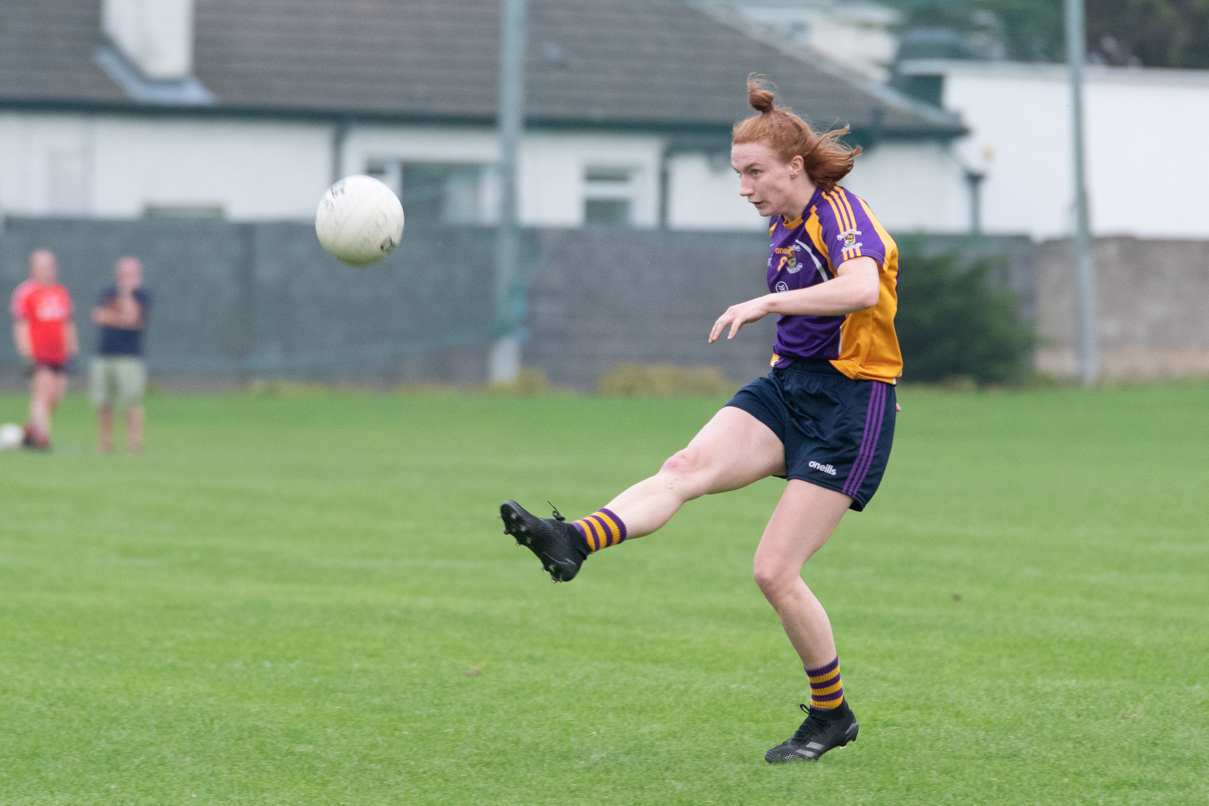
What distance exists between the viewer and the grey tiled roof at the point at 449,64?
29.6m

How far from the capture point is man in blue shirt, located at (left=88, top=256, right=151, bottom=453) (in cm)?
1833

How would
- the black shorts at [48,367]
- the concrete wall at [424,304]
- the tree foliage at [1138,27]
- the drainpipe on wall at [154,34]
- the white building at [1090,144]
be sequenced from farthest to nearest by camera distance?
the tree foliage at [1138,27], the white building at [1090,144], the drainpipe on wall at [154,34], the concrete wall at [424,304], the black shorts at [48,367]

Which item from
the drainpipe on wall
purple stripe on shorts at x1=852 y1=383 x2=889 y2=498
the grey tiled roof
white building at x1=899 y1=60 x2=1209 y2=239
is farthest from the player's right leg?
white building at x1=899 y1=60 x2=1209 y2=239

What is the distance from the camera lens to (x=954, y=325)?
25.7 metres

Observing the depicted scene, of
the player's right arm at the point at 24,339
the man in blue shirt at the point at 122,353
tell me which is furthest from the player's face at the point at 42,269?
the man in blue shirt at the point at 122,353

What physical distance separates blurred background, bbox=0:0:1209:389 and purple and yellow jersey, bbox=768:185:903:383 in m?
19.8

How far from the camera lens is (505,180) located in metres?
24.9

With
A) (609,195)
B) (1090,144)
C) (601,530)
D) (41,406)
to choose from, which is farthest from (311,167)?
(601,530)

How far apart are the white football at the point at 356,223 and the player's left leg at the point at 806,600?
6.67 ft

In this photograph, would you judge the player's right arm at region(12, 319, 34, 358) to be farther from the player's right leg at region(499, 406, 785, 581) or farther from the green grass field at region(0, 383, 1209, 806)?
the player's right leg at region(499, 406, 785, 581)

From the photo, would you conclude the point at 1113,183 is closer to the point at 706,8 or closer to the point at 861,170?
the point at 861,170

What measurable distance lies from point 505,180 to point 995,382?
331 inches

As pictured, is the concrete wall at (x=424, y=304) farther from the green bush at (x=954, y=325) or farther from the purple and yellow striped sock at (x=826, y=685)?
the purple and yellow striped sock at (x=826, y=685)

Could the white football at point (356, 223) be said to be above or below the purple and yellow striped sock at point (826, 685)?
above
